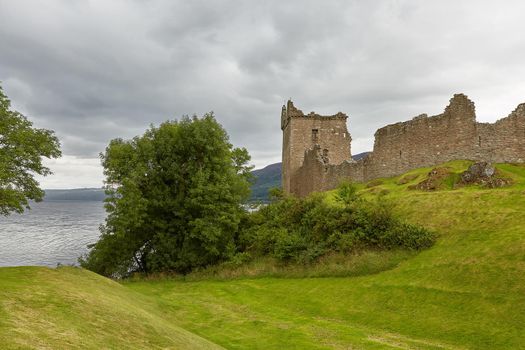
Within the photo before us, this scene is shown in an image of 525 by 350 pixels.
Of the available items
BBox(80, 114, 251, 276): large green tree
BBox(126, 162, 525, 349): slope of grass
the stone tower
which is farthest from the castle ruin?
BBox(80, 114, 251, 276): large green tree

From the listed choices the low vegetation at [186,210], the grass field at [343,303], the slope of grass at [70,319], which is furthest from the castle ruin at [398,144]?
the slope of grass at [70,319]

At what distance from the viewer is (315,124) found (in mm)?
56906

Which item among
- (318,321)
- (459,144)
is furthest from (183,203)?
(459,144)

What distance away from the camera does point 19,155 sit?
763 inches

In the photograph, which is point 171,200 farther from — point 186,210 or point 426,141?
point 426,141

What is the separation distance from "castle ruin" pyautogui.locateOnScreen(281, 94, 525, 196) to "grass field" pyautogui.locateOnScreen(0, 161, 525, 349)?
6.81 metres

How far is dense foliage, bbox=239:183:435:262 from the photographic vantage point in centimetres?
2455

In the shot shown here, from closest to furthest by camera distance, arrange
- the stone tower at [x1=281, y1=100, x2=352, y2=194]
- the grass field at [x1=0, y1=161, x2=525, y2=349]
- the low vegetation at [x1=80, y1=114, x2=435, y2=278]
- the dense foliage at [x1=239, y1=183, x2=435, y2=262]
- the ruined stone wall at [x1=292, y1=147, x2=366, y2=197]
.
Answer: the grass field at [x1=0, y1=161, x2=525, y2=349]
the dense foliage at [x1=239, y1=183, x2=435, y2=262]
the low vegetation at [x1=80, y1=114, x2=435, y2=278]
the ruined stone wall at [x1=292, y1=147, x2=366, y2=197]
the stone tower at [x1=281, y1=100, x2=352, y2=194]

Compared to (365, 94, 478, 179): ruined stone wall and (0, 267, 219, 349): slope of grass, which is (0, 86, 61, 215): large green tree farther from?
(365, 94, 478, 179): ruined stone wall

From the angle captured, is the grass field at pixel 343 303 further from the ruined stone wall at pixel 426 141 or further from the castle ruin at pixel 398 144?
the ruined stone wall at pixel 426 141

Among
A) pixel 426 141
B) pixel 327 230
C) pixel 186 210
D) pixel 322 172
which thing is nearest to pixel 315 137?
pixel 322 172

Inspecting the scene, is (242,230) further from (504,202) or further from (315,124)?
(315,124)

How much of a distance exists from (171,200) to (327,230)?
14271 mm

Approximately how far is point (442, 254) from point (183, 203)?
858 inches
